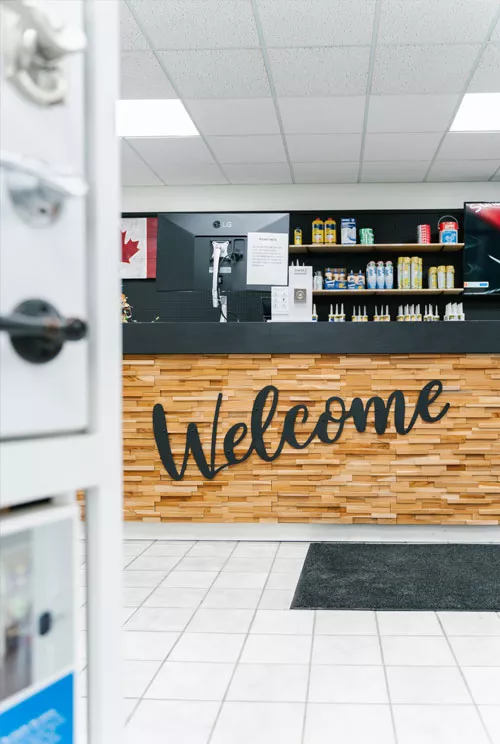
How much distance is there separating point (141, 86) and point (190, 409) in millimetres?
2387

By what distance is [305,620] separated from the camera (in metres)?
2.58

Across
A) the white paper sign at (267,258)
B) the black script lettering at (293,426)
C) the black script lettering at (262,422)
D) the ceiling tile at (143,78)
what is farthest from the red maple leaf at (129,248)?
the black script lettering at (293,426)

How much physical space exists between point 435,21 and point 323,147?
2146 mm

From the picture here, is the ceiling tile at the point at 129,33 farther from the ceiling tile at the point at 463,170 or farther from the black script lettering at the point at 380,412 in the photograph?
the ceiling tile at the point at 463,170

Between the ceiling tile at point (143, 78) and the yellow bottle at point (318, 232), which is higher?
the ceiling tile at point (143, 78)

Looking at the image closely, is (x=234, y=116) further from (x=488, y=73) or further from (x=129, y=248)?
(x=129, y=248)

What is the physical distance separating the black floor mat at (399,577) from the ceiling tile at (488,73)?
9.67ft

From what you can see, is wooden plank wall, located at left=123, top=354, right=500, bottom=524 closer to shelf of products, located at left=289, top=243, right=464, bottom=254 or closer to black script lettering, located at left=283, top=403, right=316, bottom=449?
black script lettering, located at left=283, top=403, right=316, bottom=449

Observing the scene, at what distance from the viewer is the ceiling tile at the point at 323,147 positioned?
5633 mm

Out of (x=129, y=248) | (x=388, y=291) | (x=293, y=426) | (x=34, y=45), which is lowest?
(x=293, y=426)

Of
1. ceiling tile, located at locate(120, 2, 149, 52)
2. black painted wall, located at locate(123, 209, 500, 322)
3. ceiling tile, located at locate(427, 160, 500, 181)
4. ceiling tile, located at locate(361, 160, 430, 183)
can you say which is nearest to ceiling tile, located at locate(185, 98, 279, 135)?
ceiling tile, located at locate(120, 2, 149, 52)

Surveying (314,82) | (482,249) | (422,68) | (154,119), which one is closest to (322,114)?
(314,82)

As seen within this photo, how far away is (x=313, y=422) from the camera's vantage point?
381 centimetres

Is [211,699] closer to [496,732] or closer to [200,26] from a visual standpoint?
[496,732]
